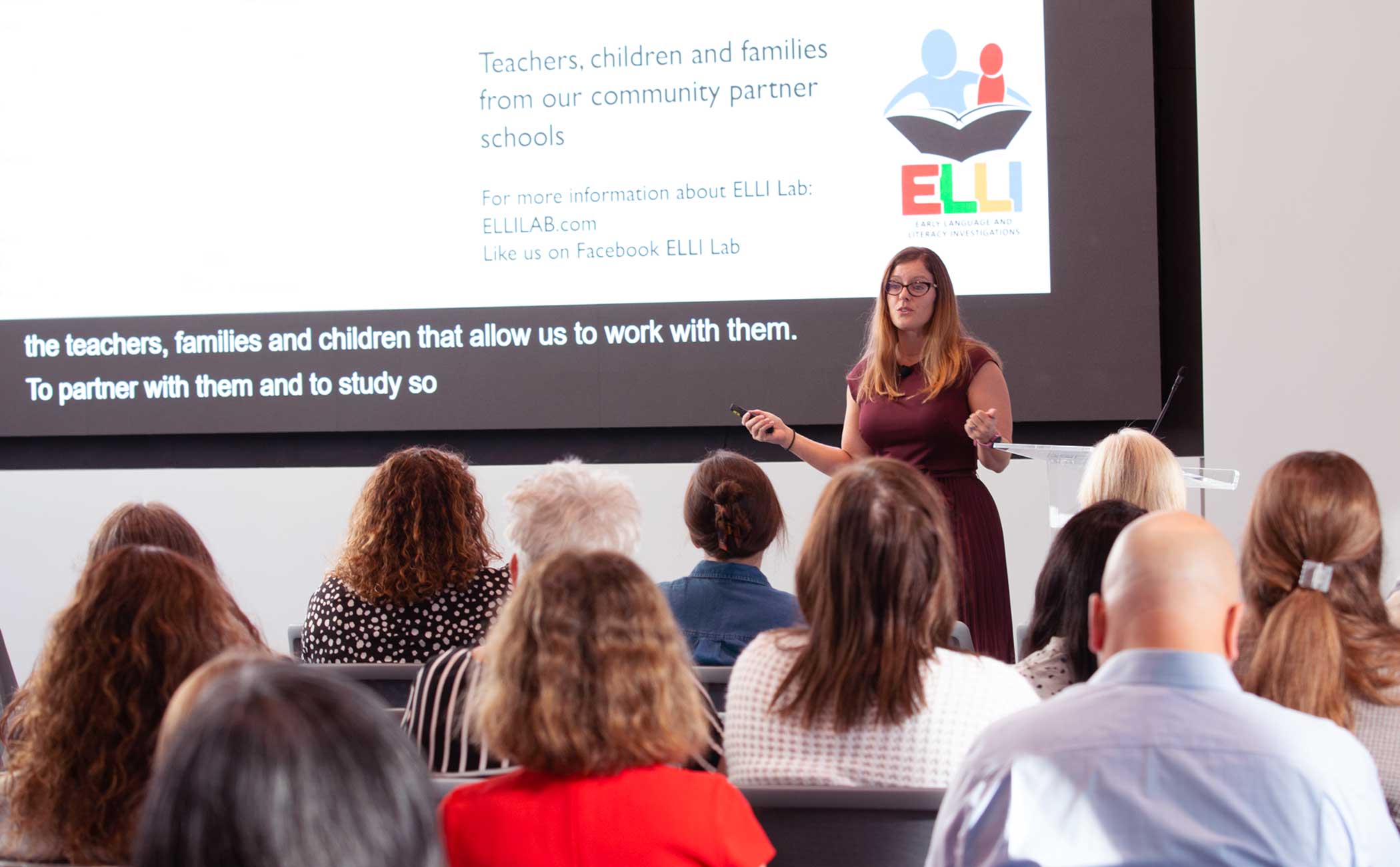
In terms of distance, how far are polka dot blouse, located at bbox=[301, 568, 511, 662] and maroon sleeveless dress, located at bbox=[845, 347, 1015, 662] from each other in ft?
4.39

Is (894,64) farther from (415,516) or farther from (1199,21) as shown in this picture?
(415,516)

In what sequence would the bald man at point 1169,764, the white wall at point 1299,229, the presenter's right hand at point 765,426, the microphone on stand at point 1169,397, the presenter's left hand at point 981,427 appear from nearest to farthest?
the bald man at point 1169,764 < the presenter's left hand at point 981,427 < the presenter's right hand at point 765,426 < the microphone on stand at point 1169,397 < the white wall at point 1299,229

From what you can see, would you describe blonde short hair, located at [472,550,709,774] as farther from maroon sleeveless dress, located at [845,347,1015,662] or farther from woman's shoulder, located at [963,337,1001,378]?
woman's shoulder, located at [963,337,1001,378]

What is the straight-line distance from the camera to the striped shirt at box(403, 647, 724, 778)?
1726mm

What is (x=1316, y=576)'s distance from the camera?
5.46 ft

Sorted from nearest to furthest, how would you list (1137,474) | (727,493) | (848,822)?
(848,822), (727,493), (1137,474)

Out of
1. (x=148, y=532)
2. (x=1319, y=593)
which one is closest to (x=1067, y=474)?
(x=1319, y=593)

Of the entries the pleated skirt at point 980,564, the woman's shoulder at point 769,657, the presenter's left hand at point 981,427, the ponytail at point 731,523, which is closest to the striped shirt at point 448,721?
the woman's shoulder at point 769,657

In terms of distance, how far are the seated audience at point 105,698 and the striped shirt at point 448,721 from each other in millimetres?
394

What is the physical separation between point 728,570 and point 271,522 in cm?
315

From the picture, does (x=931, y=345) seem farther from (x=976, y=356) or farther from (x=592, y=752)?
(x=592, y=752)

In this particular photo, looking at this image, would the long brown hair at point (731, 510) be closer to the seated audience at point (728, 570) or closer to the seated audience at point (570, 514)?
the seated audience at point (728, 570)

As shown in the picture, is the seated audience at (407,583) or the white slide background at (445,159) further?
the white slide background at (445,159)

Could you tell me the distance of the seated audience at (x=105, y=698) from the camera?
1263 millimetres
